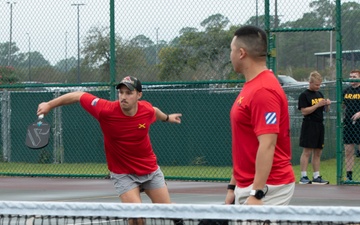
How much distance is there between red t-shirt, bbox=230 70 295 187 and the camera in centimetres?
541

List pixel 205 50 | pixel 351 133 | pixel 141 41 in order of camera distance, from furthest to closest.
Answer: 1. pixel 141 41
2. pixel 205 50
3. pixel 351 133

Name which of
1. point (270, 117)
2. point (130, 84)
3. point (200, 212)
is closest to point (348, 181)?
point (130, 84)

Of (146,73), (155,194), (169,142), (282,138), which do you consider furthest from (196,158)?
(282,138)

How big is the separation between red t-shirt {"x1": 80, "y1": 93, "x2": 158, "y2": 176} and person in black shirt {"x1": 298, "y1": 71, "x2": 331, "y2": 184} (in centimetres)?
673

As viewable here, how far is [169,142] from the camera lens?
18.8 m

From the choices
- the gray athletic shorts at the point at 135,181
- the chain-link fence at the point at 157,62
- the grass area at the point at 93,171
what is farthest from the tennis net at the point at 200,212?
the grass area at the point at 93,171

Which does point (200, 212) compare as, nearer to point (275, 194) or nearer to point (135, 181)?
point (275, 194)

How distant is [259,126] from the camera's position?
5.37 meters

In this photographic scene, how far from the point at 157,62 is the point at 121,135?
24.3 feet

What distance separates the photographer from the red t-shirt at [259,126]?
17.7ft

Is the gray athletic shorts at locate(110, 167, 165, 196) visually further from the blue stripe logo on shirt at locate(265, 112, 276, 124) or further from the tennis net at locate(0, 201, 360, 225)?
the blue stripe logo on shirt at locate(265, 112, 276, 124)

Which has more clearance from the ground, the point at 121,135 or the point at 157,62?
the point at 157,62

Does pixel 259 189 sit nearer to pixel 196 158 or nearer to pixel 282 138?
pixel 282 138

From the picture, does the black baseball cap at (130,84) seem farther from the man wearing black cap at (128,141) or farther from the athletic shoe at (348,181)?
the athletic shoe at (348,181)
